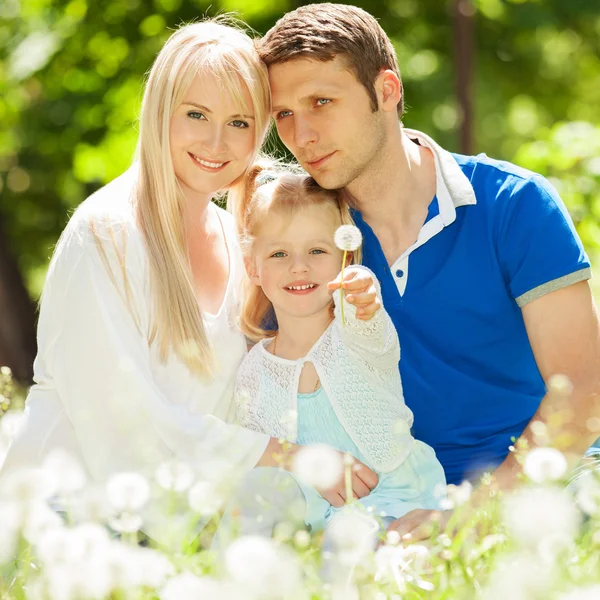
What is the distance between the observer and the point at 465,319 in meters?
3.29

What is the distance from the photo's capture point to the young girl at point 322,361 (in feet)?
9.73

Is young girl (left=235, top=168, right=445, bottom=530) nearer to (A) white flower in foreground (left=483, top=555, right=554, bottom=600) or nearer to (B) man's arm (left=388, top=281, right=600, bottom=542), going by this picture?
(B) man's arm (left=388, top=281, right=600, bottom=542)

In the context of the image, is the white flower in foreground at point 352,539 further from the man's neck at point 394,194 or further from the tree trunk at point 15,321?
the tree trunk at point 15,321

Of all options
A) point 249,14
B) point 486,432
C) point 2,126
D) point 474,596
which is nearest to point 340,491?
point 486,432

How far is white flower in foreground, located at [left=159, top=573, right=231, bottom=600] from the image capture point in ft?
5.11

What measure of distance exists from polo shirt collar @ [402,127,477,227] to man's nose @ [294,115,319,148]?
1.53ft

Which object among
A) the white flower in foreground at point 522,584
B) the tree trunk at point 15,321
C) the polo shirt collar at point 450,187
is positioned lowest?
the tree trunk at point 15,321

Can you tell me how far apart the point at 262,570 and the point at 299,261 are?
66.1 inches

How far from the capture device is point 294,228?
3197 millimetres

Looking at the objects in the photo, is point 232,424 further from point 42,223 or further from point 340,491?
point 42,223

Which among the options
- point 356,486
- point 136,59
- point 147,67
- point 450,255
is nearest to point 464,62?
point 147,67

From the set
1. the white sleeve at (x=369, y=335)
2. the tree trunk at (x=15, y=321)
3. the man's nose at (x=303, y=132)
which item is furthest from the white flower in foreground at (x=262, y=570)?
the tree trunk at (x=15, y=321)

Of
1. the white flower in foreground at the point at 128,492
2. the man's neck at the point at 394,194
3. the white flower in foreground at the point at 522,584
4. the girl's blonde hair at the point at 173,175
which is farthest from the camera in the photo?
the man's neck at the point at 394,194

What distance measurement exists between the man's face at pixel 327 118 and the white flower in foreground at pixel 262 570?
1.92 meters
